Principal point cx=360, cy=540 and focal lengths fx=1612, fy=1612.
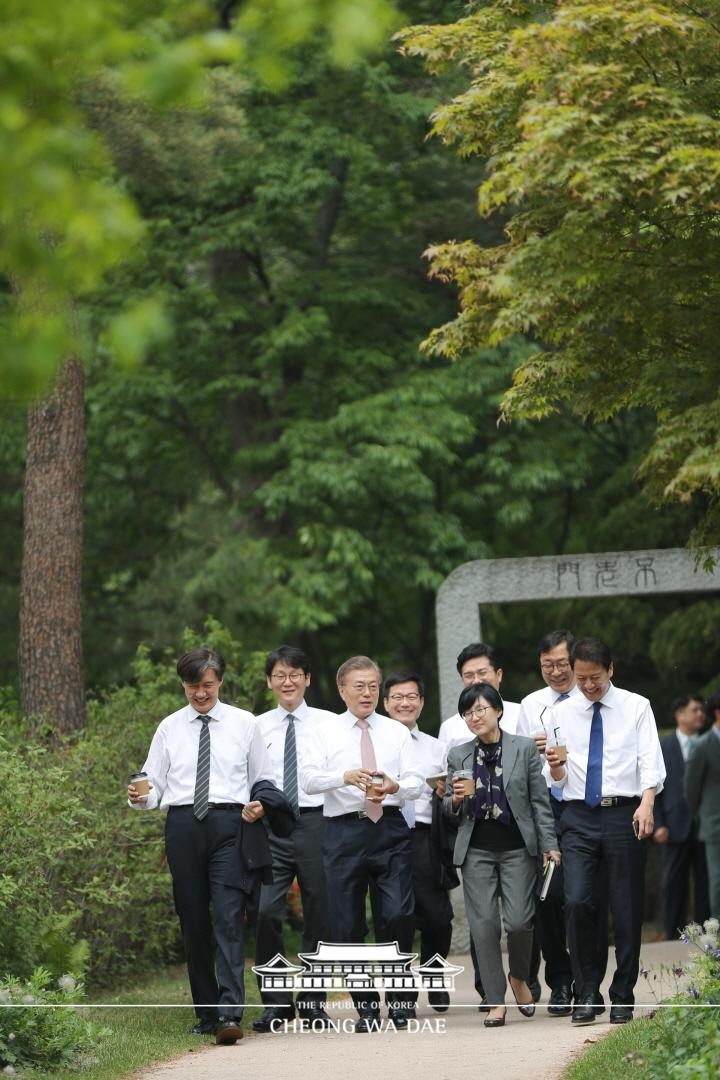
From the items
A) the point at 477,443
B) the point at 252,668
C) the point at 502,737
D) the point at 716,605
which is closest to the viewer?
the point at 502,737

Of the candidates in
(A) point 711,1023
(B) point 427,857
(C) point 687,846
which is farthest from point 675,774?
(A) point 711,1023

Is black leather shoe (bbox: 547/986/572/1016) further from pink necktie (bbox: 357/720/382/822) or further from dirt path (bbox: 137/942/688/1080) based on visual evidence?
pink necktie (bbox: 357/720/382/822)

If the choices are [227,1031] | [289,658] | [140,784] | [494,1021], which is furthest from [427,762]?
[227,1031]

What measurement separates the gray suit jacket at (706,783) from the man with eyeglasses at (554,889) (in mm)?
3623

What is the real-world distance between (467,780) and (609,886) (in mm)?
985

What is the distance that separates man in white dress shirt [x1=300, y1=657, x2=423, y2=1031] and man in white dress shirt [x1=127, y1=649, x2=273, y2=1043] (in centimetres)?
38

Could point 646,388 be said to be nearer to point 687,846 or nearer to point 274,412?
point 687,846

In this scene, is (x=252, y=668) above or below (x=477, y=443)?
below

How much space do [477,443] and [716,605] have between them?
15.5ft

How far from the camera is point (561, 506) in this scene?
76.7 feet

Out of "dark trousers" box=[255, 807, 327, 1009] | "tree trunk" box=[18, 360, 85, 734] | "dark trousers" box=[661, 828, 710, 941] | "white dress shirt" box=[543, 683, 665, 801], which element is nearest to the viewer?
"white dress shirt" box=[543, 683, 665, 801]

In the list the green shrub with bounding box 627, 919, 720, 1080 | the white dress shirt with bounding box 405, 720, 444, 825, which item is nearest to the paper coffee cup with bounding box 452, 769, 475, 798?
the white dress shirt with bounding box 405, 720, 444, 825

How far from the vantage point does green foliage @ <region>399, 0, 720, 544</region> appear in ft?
27.1

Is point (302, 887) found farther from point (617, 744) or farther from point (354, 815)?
point (617, 744)
